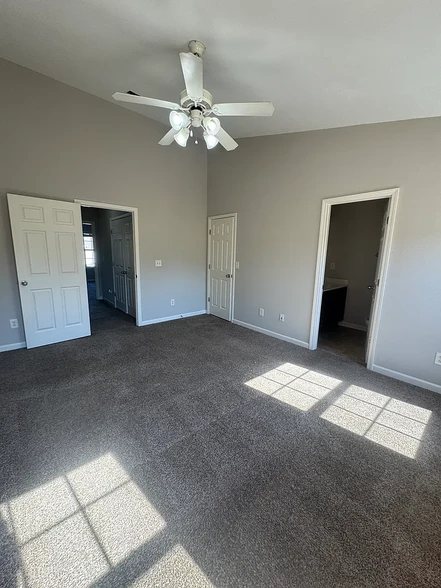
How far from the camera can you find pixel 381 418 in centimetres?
218

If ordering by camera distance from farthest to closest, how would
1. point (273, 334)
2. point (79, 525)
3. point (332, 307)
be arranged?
point (332, 307) → point (273, 334) → point (79, 525)

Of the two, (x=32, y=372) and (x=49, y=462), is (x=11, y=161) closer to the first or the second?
(x=32, y=372)

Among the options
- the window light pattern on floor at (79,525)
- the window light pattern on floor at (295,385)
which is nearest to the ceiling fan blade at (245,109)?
the window light pattern on floor at (295,385)

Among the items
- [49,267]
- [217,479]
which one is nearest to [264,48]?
[217,479]

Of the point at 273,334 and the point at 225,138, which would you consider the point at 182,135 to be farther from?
the point at 273,334

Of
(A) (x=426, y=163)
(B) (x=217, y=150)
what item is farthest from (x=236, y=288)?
(A) (x=426, y=163)

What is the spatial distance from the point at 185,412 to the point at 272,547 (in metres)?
1.17

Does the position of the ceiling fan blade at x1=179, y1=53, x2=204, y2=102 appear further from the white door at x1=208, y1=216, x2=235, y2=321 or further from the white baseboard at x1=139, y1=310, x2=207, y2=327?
the white baseboard at x1=139, y1=310, x2=207, y2=327

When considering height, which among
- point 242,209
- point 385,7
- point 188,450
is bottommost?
point 188,450

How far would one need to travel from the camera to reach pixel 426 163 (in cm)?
246

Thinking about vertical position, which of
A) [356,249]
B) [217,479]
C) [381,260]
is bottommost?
[217,479]

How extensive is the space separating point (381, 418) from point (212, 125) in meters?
2.95

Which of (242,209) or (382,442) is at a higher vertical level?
(242,209)

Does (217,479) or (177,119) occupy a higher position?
(177,119)
